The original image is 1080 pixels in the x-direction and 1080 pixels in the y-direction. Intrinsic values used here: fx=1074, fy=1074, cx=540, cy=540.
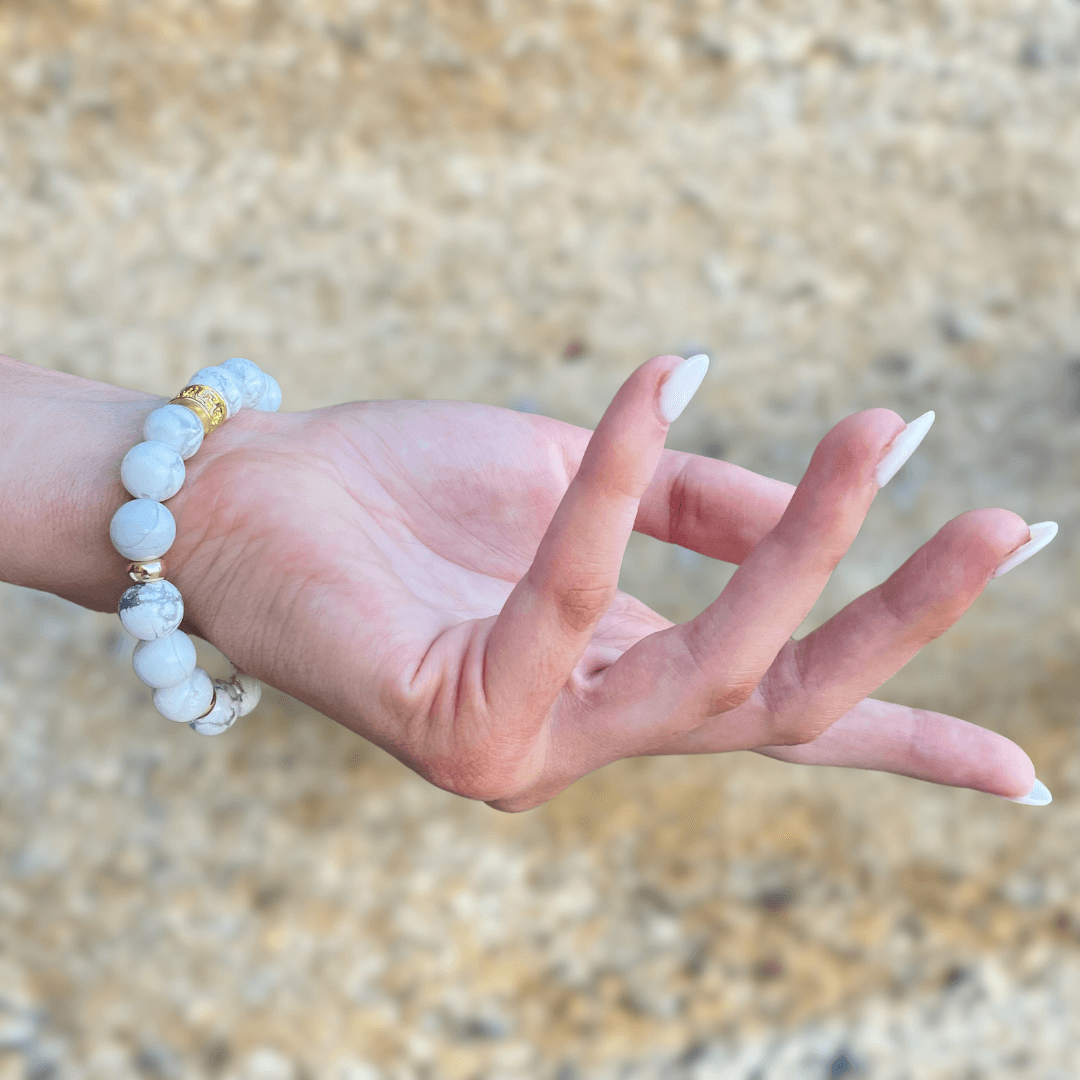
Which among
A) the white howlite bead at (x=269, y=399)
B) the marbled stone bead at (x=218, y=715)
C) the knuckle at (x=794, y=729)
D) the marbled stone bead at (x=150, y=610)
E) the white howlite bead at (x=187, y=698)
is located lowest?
the marbled stone bead at (x=218, y=715)

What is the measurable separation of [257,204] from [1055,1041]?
0.97m

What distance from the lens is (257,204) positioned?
996 millimetres

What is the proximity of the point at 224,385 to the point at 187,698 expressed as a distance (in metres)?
0.17

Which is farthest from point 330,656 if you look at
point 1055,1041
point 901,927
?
point 1055,1041

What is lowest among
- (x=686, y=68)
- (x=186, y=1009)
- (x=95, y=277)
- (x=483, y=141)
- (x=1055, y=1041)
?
(x=186, y=1009)

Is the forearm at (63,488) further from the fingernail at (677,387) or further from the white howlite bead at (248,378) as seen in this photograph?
the fingernail at (677,387)

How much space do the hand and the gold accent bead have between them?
1 cm

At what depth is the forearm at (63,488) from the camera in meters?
0.57

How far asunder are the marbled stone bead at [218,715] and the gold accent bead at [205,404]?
0.14m

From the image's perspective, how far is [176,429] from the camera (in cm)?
54

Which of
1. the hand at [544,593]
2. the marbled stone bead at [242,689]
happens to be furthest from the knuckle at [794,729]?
the marbled stone bead at [242,689]

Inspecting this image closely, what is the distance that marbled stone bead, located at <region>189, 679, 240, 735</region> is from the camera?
56 cm

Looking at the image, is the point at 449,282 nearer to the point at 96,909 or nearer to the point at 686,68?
the point at 686,68

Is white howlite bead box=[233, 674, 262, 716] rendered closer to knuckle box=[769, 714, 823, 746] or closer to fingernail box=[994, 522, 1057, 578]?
knuckle box=[769, 714, 823, 746]
